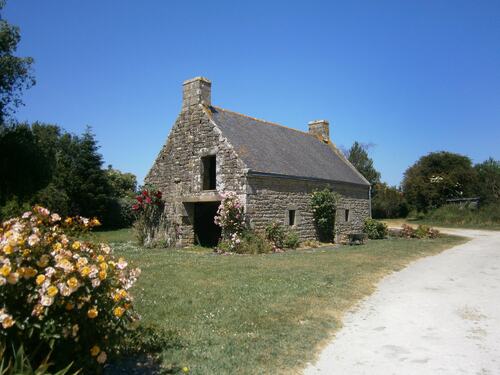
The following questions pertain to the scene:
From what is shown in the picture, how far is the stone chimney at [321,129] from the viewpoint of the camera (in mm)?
24625

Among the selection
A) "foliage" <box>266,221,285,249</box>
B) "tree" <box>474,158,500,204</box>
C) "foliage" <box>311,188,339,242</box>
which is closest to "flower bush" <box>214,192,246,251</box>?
"foliage" <box>266,221,285,249</box>

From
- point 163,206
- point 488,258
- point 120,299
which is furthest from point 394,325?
point 163,206

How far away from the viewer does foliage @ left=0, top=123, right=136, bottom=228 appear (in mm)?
20828

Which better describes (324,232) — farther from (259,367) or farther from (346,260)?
(259,367)

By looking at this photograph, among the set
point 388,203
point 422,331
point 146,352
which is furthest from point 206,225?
point 388,203

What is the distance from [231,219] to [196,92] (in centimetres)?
577

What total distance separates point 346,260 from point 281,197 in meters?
5.00

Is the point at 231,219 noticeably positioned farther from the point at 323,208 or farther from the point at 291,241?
the point at 323,208

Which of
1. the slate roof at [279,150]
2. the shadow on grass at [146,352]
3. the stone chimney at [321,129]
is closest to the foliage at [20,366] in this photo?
the shadow on grass at [146,352]

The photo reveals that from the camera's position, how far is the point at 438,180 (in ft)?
124

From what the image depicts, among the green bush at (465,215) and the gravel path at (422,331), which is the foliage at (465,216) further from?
the gravel path at (422,331)

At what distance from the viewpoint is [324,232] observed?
18672 millimetres

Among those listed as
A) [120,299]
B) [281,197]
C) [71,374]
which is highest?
[281,197]

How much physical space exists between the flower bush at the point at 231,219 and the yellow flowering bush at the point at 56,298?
10994 mm
